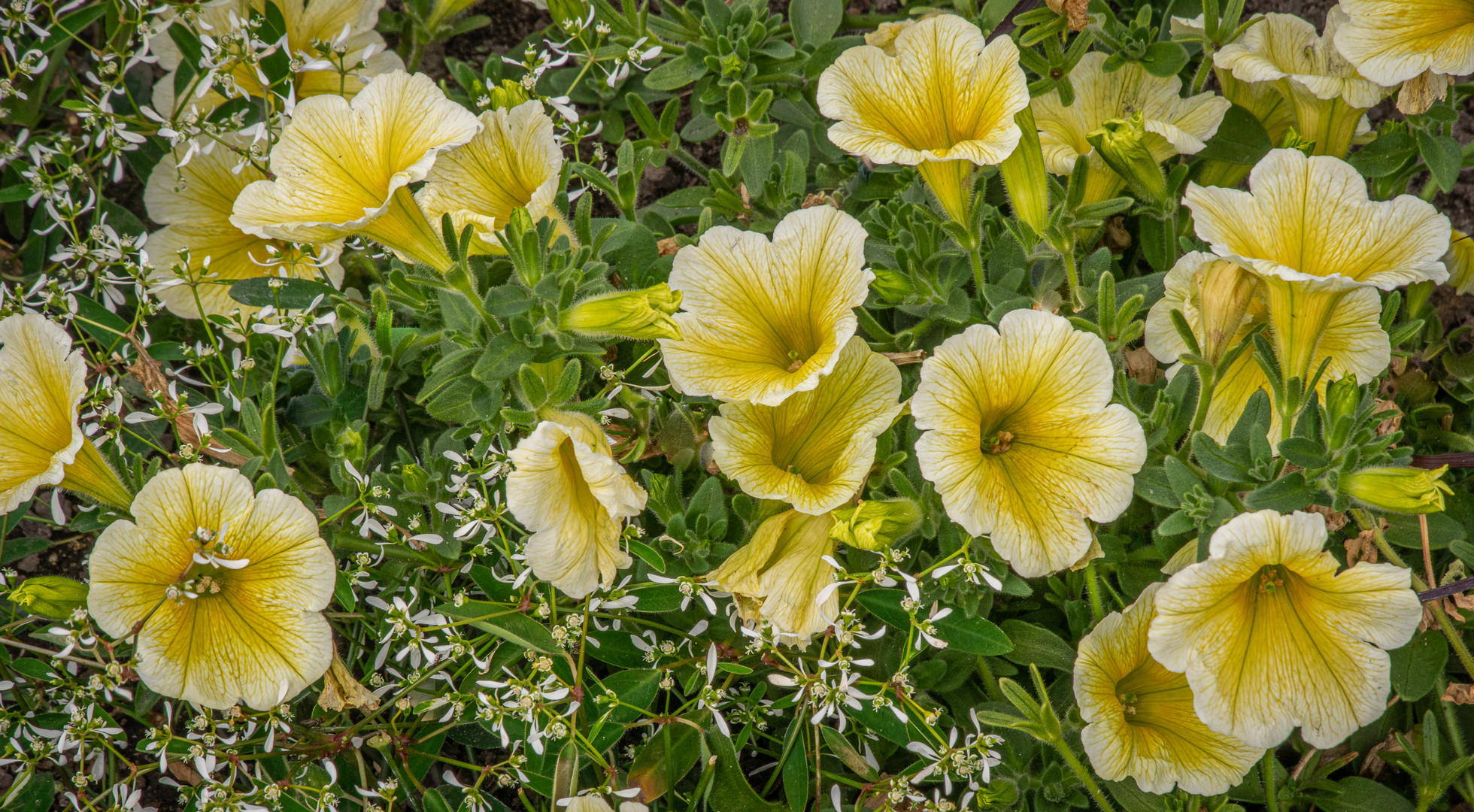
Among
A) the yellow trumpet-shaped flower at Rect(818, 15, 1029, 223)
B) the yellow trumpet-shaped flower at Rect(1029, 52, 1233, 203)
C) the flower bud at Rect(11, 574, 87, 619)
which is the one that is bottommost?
the flower bud at Rect(11, 574, 87, 619)

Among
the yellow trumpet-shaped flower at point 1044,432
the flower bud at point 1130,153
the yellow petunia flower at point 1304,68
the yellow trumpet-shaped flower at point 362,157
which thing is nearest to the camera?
the yellow trumpet-shaped flower at point 1044,432

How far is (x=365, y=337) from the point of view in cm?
176

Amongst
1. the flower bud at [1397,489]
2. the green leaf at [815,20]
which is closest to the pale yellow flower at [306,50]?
the green leaf at [815,20]

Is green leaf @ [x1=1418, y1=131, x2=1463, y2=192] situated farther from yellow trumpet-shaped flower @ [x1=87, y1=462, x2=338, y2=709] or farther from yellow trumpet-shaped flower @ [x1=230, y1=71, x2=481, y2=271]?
yellow trumpet-shaped flower @ [x1=87, y1=462, x2=338, y2=709]

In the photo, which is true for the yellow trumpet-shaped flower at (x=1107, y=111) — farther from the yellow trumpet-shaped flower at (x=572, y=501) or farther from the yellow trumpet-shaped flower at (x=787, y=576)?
the yellow trumpet-shaped flower at (x=572, y=501)

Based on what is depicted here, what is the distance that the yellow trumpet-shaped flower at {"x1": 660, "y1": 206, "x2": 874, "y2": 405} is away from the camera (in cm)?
143

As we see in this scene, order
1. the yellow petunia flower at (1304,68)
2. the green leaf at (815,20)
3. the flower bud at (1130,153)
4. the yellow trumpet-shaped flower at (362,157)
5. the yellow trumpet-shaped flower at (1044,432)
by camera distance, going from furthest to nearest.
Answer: the green leaf at (815,20), the yellow petunia flower at (1304,68), the flower bud at (1130,153), the yellow trumpet-shaped flower at (362,157), the yellow trumpet-shaped flower at (1044,432)

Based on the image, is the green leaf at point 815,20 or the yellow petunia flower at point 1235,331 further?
the green leaf at point 815,20

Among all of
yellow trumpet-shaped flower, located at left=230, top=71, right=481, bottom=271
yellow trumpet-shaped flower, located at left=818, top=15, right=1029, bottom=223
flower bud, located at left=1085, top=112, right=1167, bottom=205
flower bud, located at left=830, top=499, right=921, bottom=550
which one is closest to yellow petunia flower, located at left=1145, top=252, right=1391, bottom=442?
flower bud, located at left=1085, top=112, right=1167, bottom=205

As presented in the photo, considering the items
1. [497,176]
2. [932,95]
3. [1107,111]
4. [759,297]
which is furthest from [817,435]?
[1107,111]

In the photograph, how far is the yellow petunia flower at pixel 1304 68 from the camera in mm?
1771

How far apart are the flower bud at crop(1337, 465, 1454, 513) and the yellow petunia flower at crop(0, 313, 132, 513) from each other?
6.16 feet

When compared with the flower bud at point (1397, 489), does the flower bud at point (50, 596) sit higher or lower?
lower

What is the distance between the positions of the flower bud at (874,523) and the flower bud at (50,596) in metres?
1.23
